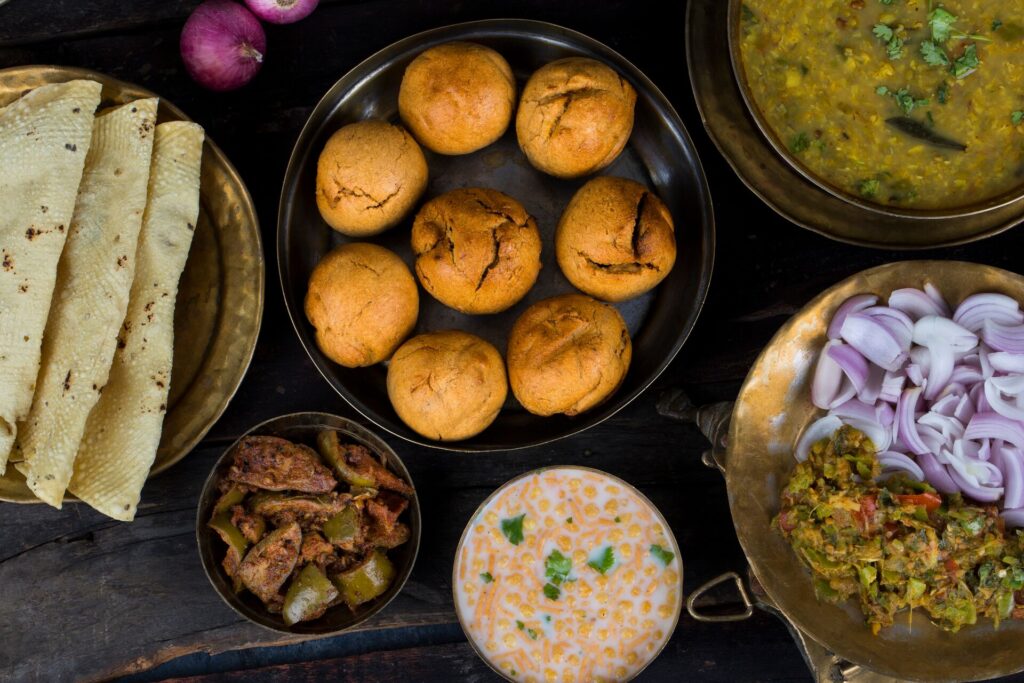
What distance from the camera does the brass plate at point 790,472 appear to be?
204 cm

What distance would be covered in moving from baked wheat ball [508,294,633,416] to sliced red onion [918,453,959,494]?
2.73ft

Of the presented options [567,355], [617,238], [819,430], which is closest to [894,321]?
[819,430]

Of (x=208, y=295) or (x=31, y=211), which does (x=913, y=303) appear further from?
(x=31, y=211)

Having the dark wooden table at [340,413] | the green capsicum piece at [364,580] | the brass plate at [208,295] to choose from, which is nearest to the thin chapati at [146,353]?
the brass plate at [208,295]

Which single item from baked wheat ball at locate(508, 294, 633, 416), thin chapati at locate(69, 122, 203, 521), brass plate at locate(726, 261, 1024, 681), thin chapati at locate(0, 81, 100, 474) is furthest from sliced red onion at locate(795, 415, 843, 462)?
thin chapati at locate(0, 81, 100, 474)

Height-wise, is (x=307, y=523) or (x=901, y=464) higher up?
(x=901, y=464)

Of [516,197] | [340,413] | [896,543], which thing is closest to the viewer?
[896,543]

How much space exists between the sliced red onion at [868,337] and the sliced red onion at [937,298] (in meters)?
0.16

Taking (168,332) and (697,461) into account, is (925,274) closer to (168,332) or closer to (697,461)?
(697,461)

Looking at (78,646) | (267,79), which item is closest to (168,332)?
(267,79)

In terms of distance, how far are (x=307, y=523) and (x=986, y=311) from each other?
1.93 metres

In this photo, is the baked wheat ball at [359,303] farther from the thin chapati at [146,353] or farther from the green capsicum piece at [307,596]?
the green capsicum piece at [307,596]

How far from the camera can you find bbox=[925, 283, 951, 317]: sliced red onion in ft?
6.91

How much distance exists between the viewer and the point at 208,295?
2.37m
